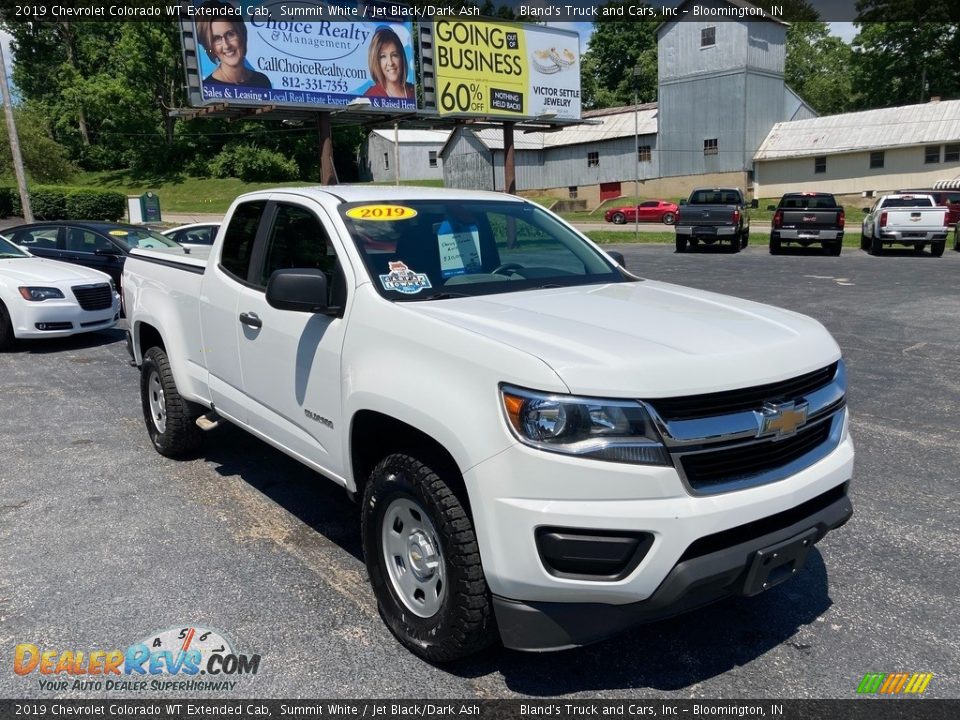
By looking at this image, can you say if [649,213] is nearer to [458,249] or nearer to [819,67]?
[458,249]

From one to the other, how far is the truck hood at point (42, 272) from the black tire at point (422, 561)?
8.42 meters

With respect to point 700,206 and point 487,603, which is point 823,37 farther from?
point 487,603

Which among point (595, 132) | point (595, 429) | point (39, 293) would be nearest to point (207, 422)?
point (595, 429)

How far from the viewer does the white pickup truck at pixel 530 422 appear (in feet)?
8.27

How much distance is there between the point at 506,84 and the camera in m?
29.3

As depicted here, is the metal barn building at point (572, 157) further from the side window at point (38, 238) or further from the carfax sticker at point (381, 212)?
the carfax sticker at point (381, 212)

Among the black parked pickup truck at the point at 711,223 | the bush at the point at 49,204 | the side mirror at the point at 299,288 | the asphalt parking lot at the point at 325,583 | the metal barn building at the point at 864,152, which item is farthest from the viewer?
the metal barn building at the point at 864,152

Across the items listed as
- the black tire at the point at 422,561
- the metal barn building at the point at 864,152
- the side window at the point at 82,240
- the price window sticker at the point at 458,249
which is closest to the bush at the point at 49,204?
the side window at the point at 82,240

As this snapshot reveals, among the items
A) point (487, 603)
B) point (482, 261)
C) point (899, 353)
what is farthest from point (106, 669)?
point (899, 353)

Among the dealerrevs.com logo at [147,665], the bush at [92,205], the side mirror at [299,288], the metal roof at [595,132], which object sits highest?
the metal roof at [595,132]

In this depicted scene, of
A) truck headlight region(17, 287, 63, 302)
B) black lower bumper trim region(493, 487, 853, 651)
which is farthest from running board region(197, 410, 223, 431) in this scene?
truck headlight region(17, 287, 63, 302)

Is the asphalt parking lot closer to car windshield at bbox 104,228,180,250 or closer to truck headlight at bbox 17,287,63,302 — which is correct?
truck headlight at bbox 17,287,63,302

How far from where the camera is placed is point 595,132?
2048 inches

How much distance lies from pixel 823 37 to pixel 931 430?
303 feet
